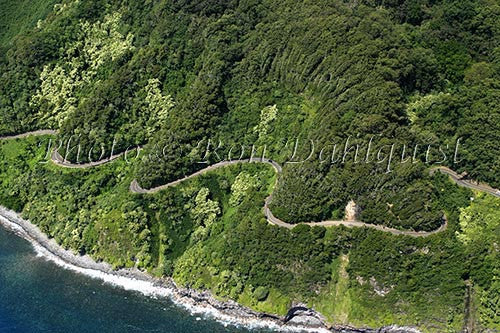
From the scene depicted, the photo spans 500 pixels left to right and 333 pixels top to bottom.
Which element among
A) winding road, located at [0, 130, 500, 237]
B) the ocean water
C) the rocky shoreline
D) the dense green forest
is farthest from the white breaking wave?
winding road, located at [0, 130, 500, 237]

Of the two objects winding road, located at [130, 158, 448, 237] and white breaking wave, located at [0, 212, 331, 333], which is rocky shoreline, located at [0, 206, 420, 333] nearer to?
white breaking wave, located at [0, 212, 331, 333]

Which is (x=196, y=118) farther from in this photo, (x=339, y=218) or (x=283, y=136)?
(x=339, y=218)

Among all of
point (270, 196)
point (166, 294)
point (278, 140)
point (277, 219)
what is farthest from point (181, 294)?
point (278, 140)

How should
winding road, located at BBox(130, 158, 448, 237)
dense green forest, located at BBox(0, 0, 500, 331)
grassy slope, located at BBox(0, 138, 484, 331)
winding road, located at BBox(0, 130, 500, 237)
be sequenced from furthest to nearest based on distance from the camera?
winding road, located at BBox(0, 130, 500, 237) < winding road, located at BBox(130, 158, 448, 237) < dense green forest, located at BBox(0, 0, 500, 331) < grassy slope, located at BBox(0, 138, 484, 331)

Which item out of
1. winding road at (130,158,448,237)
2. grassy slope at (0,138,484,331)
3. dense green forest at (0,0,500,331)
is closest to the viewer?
grassy slope at (0,138,484,331)

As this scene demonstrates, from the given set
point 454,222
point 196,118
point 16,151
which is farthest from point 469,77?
point 16,151

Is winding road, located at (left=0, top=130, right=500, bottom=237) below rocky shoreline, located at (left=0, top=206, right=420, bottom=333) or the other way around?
the other way around

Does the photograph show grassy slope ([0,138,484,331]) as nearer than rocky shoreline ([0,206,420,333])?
Yes
